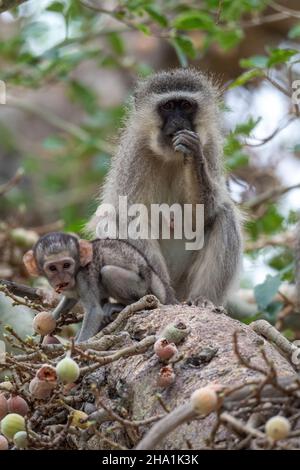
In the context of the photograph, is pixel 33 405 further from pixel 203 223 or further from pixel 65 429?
pixel 203 223

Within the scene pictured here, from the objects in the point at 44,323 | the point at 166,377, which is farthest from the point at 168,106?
the point at 166,377

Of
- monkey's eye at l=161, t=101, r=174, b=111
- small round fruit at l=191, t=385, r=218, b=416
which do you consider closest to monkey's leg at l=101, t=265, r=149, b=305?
monkey's eye at l=161, t=101, r=174, b=111

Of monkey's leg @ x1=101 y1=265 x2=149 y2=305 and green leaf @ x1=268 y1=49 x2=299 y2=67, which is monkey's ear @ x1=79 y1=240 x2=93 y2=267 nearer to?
monkey's leg @ x1=101 y1=265 x2=149 y2=305

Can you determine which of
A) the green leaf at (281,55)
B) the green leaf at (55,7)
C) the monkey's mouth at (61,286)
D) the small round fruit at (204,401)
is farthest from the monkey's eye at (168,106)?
the small round fruit at (204,401)

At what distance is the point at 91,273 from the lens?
5.80 meters

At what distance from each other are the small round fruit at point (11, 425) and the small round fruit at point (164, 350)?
2.44ft

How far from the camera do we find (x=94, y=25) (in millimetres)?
10359

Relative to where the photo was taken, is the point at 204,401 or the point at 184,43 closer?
the point at 204,401

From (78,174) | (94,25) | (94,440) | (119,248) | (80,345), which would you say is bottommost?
(94,440)

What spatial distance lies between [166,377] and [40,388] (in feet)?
1.87

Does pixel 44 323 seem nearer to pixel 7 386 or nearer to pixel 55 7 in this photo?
pixel 7 386

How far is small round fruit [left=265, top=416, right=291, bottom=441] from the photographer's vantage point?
293cm

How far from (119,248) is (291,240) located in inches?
111
